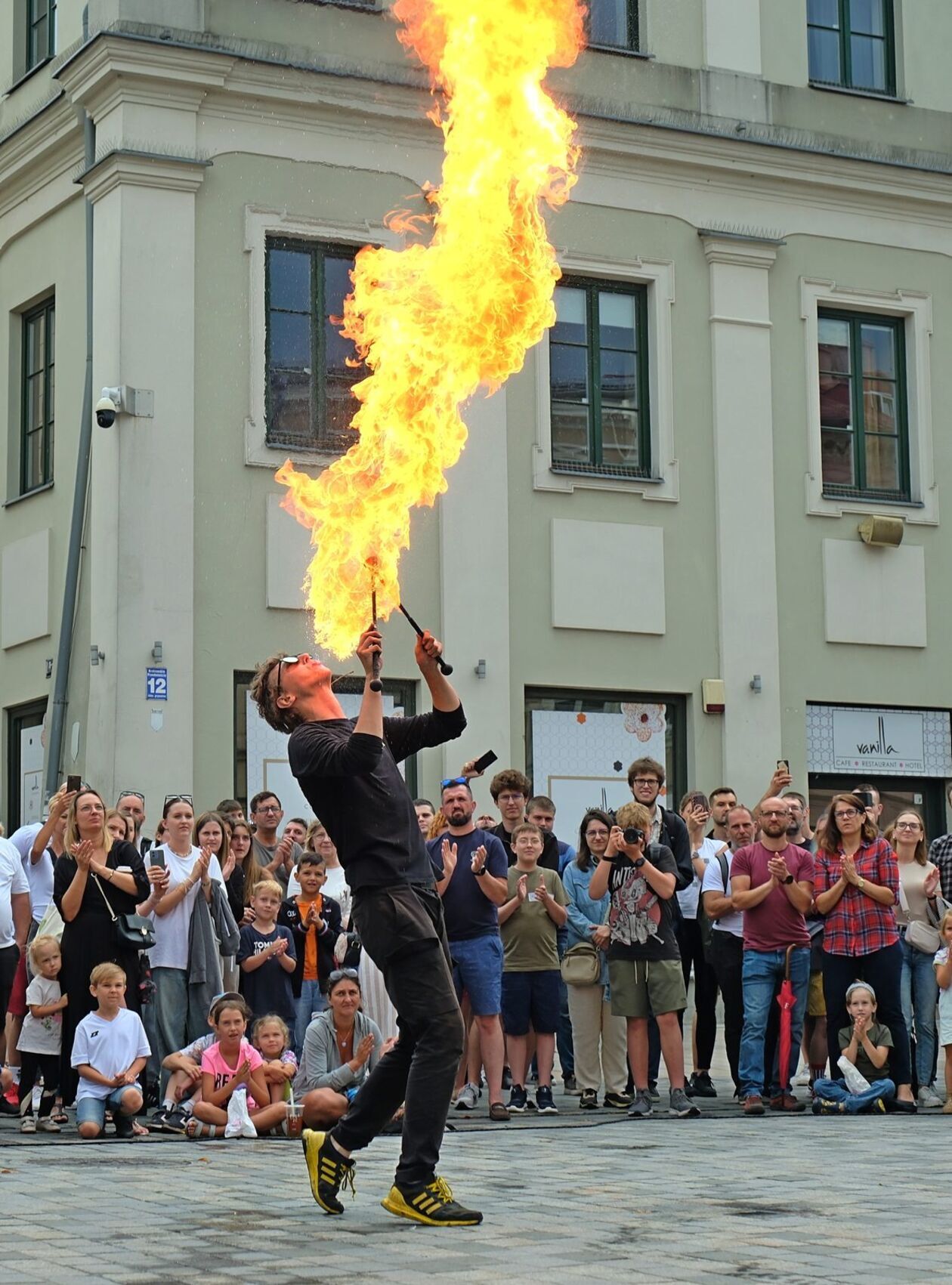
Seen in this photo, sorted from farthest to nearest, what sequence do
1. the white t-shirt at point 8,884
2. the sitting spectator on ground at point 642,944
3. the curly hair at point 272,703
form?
the sitting spectator on ground at point 642,944, the white t-shirt at point 8,884, the curly hair at point 272,703

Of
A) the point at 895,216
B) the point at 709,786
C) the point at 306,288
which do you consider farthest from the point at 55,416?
the point at 895,216

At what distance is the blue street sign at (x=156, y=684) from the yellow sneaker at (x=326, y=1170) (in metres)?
9.85

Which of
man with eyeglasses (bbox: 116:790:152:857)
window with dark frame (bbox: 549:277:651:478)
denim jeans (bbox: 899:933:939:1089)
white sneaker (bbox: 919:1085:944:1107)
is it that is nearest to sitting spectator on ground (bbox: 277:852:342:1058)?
man with eyeglasses (bbox: 116:790:152:857)

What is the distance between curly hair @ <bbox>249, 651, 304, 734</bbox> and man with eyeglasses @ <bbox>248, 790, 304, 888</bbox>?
5621mm

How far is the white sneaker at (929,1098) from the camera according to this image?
40.3 feet

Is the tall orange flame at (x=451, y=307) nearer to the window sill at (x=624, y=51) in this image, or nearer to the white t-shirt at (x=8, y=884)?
the white t-shirt at (x=8, y=884)

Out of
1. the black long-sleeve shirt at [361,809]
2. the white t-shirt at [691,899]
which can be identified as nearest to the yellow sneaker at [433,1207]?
the black long-sleeve shirt at [361,809]

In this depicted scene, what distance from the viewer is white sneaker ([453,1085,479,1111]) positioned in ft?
39.7

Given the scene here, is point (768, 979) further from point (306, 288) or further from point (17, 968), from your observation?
point (306, 288)

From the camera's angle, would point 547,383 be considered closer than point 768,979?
No

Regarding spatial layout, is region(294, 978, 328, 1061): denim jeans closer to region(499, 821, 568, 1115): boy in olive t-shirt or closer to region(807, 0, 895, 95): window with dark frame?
region(499, 821, 568, 1115): boy in olive t-shirt

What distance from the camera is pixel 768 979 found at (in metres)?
12.4

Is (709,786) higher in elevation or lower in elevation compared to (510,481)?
lower

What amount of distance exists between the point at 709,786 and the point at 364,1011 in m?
8.00
